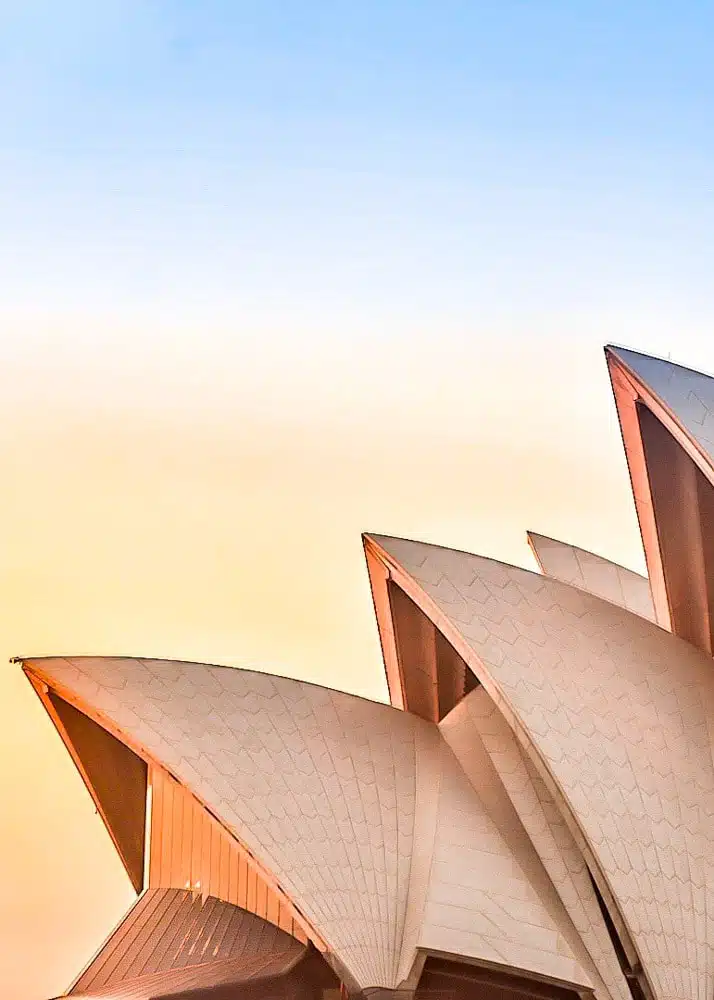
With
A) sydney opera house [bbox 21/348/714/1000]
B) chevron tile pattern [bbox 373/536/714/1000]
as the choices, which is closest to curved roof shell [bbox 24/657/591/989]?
sydney opera house [bbox 21/348/714/1000]

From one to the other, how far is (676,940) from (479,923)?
2.68 metres

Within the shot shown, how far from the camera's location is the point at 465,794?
18969 millimetres

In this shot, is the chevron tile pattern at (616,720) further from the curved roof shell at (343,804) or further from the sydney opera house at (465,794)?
the curved roof shell at (343,804)

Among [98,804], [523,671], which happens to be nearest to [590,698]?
[523,671]

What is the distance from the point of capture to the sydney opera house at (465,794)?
16359mm

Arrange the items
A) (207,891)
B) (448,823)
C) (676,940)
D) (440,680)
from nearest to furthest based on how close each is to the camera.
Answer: (676,940), (448,823), (207,891), (440,680)

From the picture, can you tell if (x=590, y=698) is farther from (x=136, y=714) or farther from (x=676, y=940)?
(x=136, y=714)

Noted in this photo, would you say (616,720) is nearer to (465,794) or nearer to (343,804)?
(465,794)

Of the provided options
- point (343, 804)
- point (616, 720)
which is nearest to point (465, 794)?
point (343, 804)

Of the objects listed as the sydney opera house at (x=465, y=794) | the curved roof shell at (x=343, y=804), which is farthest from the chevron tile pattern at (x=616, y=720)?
the curved roof shell at (x=343, y=804)

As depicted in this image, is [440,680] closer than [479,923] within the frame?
No

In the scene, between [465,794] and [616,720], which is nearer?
[616,720]

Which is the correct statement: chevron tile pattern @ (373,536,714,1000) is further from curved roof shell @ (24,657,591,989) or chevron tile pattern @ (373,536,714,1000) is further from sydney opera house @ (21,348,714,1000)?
curved roof shell @ (24,657,591,989)

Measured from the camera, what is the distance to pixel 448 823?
60.2 feet
